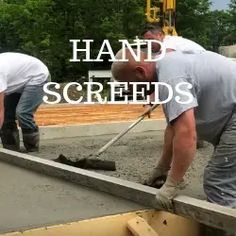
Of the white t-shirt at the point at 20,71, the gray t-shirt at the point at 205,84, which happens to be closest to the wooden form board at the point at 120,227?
the gray t-shirt at the point at 205,84

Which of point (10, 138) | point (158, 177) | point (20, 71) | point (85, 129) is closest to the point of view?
point (158, 177)

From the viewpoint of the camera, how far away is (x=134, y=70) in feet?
9.37

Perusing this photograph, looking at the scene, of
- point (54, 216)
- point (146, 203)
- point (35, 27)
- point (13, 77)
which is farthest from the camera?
point (35, 27)

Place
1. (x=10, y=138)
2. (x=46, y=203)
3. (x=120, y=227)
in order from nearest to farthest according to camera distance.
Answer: (x=120, y=227) → (x=46, y=203) → (x=10, y=138)

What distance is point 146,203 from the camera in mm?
3234

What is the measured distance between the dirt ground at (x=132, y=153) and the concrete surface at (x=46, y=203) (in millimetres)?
660

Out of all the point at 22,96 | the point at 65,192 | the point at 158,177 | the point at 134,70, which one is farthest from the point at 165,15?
the point at 134,70

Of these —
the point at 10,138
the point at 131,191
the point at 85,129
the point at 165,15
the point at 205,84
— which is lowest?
the point at 85,129

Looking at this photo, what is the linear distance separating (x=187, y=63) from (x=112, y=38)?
27.9 metres

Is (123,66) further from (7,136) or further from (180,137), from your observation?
(7,136)

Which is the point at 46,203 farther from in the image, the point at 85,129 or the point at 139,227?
the point at 85,129

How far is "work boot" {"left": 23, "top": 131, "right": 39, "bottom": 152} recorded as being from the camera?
573 centimetres

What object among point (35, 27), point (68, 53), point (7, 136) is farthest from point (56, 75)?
point (7, 136)

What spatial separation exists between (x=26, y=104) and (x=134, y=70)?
297 cm
